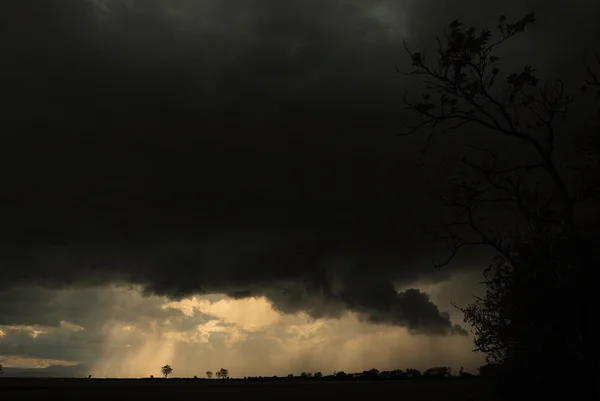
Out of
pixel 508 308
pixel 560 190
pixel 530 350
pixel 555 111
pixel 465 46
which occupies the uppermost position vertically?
pixel 465 46

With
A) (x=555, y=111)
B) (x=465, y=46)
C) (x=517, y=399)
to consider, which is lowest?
(x=517, y=399)

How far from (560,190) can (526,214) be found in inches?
251

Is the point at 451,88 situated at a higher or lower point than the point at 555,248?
higher

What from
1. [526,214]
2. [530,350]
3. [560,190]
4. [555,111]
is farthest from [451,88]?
[530,350]

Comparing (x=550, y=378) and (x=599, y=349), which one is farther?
(x=550, y=378)

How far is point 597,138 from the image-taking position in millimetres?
29781

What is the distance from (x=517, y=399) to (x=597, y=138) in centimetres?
2059

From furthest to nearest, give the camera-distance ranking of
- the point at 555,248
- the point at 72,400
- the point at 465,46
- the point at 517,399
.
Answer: the point at 72,400
the point at 517,399
the point at 555,248
the point at 465,46

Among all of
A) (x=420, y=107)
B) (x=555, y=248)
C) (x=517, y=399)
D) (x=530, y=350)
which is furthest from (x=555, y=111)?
(x=517, y=399)

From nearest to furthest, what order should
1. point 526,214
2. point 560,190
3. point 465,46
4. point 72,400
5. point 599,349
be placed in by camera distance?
point 560,190 < point 465,46 < point 599,349 < point 526,214 < point 72,400

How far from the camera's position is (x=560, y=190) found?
25.2 metres

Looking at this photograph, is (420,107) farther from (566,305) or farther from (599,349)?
(599,349)

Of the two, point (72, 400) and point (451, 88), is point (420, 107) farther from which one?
point (72, 400)

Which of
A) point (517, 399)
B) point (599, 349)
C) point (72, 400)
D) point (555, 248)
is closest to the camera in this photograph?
point (599, 349)
